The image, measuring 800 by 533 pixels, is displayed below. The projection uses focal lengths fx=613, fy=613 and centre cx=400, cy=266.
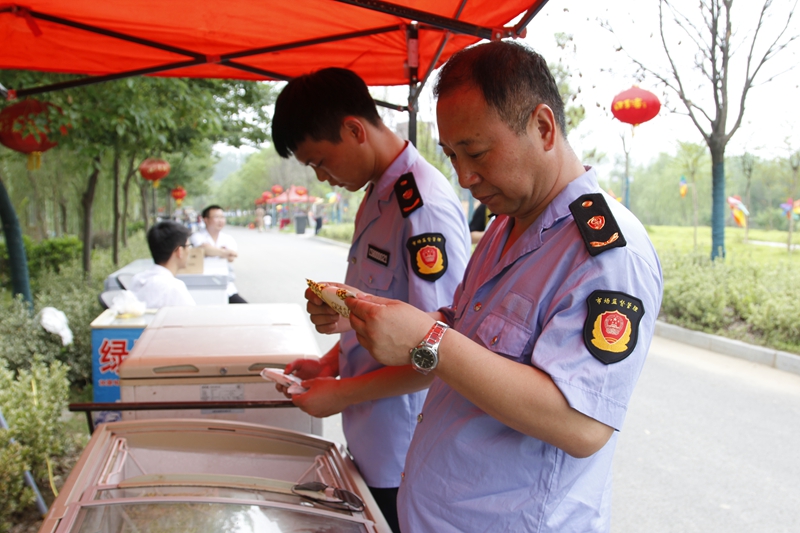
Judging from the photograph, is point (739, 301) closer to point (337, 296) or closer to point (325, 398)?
point (325, 398)

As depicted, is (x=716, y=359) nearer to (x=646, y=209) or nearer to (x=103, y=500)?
(x=103, y=500)

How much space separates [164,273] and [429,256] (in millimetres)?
3089

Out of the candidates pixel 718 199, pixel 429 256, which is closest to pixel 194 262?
pixel 429 256

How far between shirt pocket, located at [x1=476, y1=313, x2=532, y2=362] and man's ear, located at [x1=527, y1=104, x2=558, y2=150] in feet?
1.04

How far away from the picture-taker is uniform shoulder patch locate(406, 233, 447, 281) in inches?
60.3

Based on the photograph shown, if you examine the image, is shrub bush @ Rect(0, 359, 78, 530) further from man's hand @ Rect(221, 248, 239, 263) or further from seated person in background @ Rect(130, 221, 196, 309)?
man's hand @ Rect(221, 248, 239, 263)

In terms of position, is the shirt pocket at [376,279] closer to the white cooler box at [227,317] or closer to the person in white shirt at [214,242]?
the white cooler box at [227,317]

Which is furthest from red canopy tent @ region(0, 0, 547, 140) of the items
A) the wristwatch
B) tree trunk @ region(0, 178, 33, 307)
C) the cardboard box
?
A: tree trunk @ region(0, 178, 33, 307)

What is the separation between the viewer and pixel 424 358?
3.21 feet

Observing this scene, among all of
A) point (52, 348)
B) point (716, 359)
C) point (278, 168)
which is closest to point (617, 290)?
point (52, 348)

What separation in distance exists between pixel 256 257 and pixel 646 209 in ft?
66.4

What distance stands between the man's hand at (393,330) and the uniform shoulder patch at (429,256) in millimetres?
506

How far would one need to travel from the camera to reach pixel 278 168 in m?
55.5

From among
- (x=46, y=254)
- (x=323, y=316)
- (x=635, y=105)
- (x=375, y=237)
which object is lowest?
(x=46, y=254)
